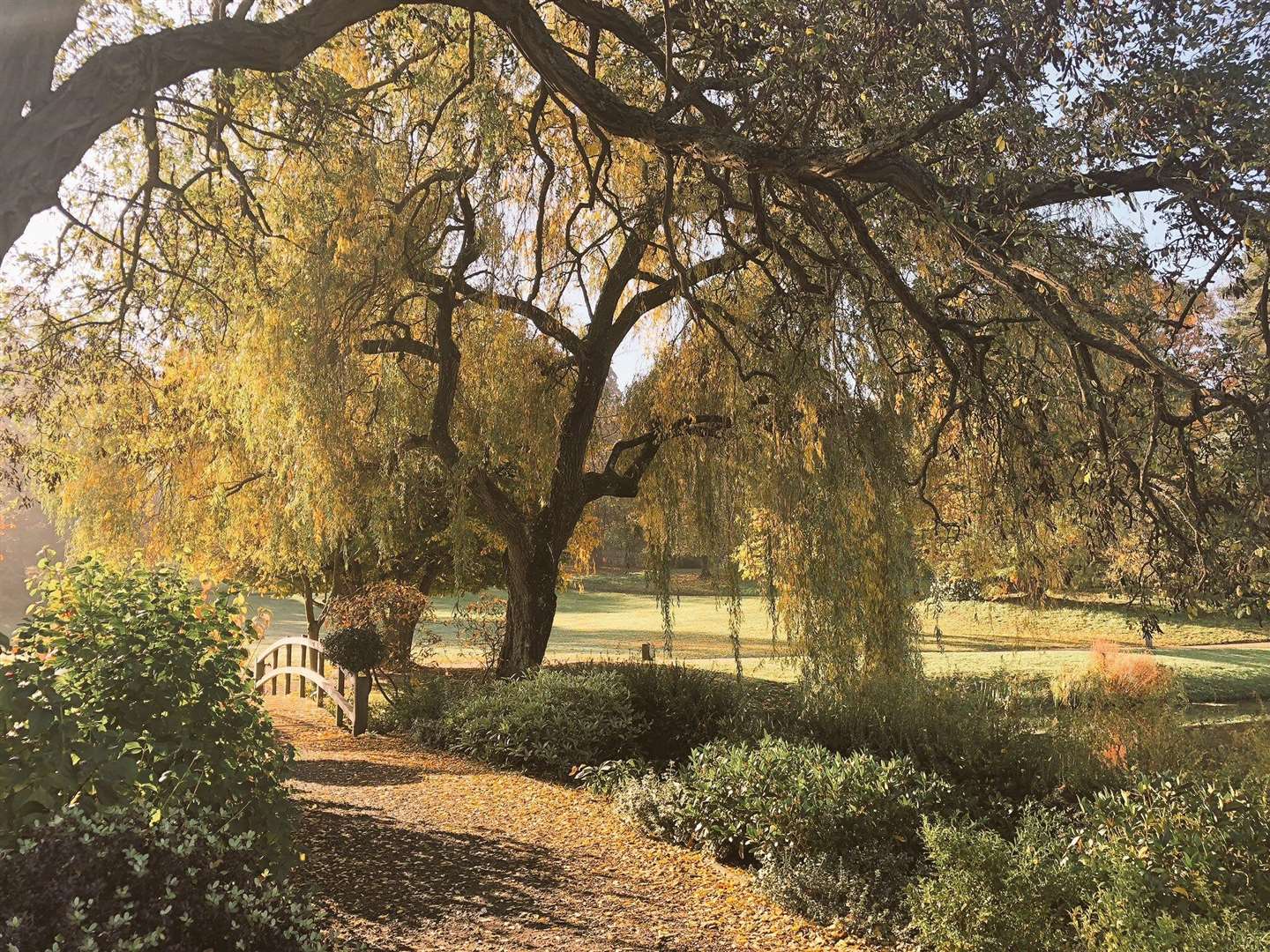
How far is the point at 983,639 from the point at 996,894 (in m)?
22.4

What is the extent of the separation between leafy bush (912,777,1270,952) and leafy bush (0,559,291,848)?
304 cm

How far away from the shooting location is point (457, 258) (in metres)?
9.05

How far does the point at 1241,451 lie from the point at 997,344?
1854 mm

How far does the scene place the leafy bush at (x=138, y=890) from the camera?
224 centimetres

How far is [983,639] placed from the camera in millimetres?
25000

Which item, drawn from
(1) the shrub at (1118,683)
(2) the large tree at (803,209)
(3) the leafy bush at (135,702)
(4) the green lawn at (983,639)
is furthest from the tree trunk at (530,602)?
(3) the leafy bush at (135,702)

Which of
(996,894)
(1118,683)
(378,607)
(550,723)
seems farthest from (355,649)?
(1118,683)

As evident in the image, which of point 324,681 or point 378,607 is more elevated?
point 378,607

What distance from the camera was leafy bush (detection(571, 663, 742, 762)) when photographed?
8258 mm

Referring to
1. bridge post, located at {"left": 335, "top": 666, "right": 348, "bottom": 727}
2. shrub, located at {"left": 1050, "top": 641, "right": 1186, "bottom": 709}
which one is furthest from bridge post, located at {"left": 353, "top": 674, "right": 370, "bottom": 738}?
shrub, located at {"left": 1050, "top": 641, "right": 1186, "bottom": 709}

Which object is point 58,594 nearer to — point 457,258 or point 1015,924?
point 1015,924

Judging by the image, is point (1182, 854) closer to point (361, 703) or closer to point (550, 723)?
point (550, 723)

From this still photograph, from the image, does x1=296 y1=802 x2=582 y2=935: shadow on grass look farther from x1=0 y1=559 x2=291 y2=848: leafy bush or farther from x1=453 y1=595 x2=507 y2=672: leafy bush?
x1=453 y1=595 x2=507 y2=672: leafy bush

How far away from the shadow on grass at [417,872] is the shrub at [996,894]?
71.2 inches
